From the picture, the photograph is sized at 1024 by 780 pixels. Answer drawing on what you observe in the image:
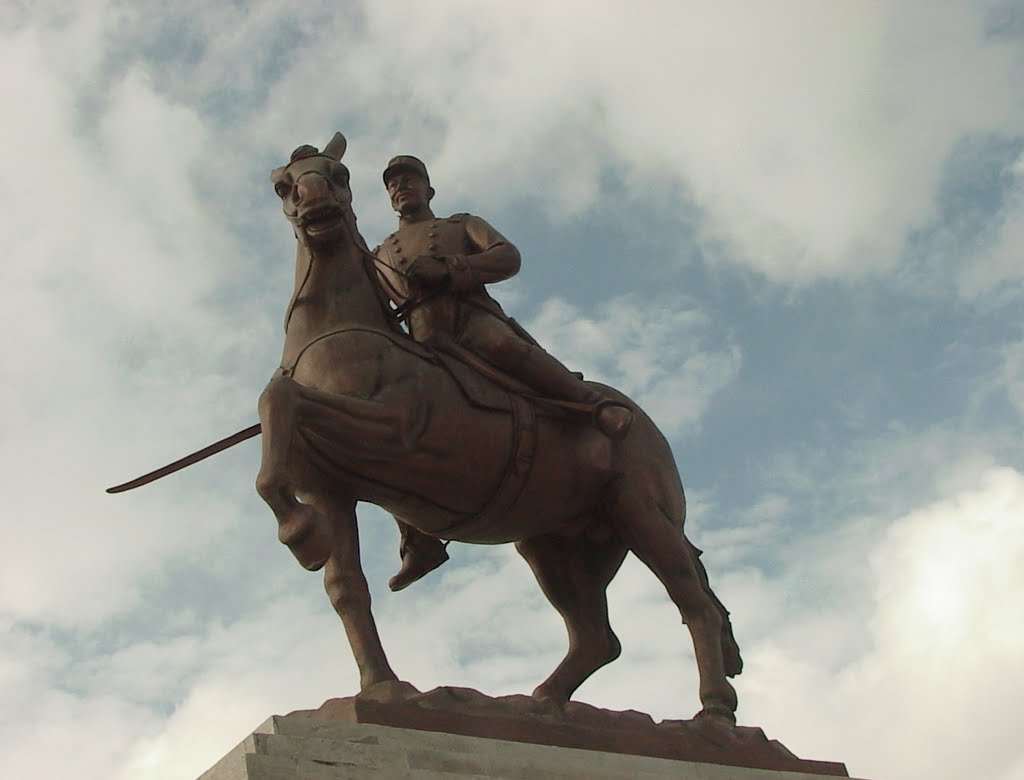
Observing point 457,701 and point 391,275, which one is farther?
point 391,275

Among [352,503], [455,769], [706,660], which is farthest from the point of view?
[706,660]

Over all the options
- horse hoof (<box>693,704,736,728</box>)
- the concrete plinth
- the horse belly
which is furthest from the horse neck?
horse hoof (<box>693,704,736,728</box>)

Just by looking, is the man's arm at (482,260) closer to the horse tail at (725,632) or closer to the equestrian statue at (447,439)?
the equestrian statue at (447,439)

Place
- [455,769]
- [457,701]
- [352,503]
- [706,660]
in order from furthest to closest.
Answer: [706,660], [352,503], [457,701], [455,769]

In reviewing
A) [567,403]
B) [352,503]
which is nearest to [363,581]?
[352,503]

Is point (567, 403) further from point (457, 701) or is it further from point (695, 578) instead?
point (457, 701)

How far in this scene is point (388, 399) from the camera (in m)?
7.07

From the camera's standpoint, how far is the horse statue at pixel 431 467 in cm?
689

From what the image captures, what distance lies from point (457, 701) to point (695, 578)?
1709 millimetres

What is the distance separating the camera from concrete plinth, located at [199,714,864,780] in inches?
230

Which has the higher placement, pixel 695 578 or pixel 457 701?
pixel 695 578

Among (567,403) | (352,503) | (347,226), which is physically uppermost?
(347,226)

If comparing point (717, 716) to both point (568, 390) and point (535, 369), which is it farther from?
point (535, 369)

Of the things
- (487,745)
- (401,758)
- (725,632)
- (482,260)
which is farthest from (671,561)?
(401,758)
